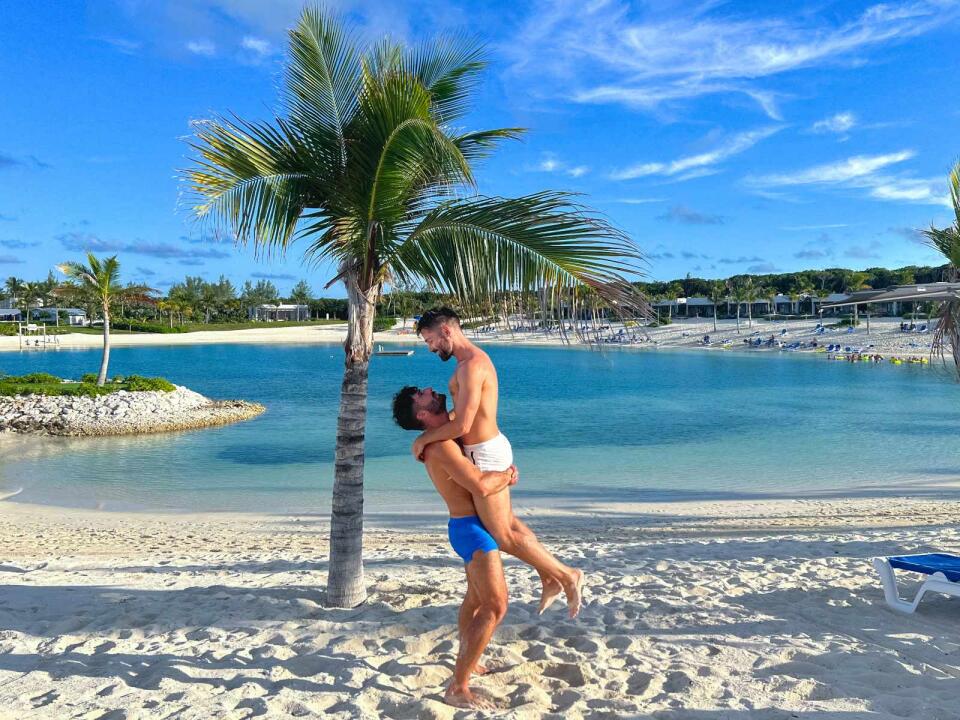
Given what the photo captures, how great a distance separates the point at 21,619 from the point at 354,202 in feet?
12.6

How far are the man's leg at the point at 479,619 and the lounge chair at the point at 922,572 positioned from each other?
3345mm

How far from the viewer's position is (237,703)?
3744 millimetres

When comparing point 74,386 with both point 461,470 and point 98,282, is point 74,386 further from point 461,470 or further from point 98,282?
point 461,470

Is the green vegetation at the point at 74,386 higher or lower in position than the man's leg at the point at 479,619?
lower

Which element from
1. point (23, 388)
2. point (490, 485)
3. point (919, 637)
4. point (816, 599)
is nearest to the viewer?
point (490, 485)

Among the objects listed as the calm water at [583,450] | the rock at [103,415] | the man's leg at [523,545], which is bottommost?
the calm water at [583,450]

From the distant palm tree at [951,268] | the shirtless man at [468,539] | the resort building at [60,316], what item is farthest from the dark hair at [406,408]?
the resort building at [60,316]

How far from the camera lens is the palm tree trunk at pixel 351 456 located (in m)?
5.12

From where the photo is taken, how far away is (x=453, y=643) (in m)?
4.56

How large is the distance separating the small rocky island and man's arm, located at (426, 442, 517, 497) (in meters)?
20.9

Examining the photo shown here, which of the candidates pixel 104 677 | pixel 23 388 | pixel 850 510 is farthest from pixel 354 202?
pixel 23 388

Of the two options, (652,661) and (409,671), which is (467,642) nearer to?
(409,671)

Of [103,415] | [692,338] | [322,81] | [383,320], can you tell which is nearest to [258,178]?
[322,81]

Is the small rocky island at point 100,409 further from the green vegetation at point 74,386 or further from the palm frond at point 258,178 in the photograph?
the palm frond at point 258,178
